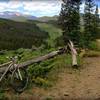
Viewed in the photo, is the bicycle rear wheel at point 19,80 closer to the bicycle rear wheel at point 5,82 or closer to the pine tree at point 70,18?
the bicycle rear wheel at point 5,82

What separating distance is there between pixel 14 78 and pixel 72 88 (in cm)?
225

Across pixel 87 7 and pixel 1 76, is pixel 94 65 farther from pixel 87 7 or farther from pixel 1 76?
pixel 87 7

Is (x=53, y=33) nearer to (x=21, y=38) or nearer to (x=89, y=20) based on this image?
(x=89, y=20)

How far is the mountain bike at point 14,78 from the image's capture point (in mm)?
12899

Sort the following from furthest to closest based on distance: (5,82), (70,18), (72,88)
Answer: (70,18) → (72,88) → (5,82)

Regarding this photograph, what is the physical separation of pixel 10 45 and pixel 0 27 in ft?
90.4

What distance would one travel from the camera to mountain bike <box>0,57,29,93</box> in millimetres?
12899

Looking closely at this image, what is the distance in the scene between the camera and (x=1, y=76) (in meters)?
12.9

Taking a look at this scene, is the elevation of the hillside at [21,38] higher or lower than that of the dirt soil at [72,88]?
lower

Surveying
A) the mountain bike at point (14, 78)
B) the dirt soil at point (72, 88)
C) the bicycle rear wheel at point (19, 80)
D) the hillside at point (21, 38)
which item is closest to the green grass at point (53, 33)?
the hillside at point (21, 38)

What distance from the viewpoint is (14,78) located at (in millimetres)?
13117

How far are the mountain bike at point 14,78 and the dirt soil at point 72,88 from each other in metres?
0.36

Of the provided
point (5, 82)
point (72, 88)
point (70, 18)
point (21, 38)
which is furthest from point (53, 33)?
point (21, 38)

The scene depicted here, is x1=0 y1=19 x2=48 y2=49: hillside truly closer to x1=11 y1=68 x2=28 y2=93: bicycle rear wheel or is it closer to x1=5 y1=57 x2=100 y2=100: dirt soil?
x1=5 y1=57 x2=100 y2=100: dirt soil
